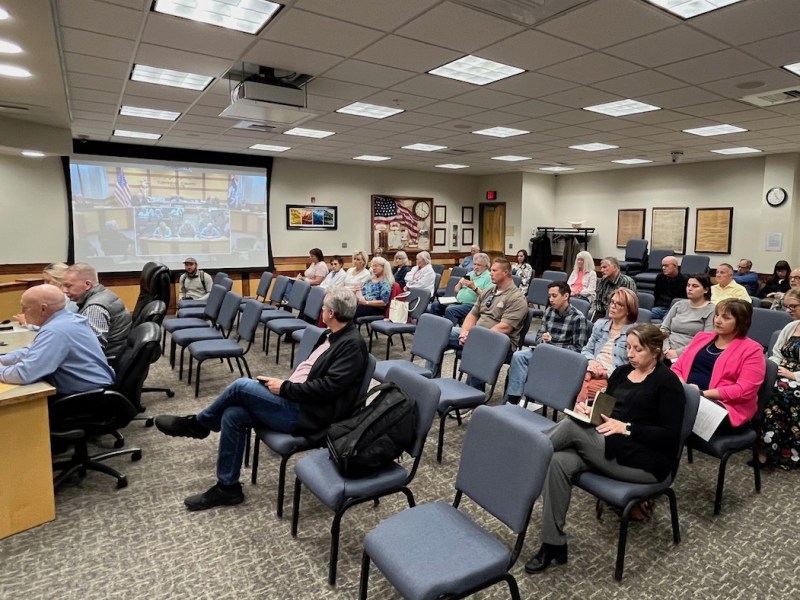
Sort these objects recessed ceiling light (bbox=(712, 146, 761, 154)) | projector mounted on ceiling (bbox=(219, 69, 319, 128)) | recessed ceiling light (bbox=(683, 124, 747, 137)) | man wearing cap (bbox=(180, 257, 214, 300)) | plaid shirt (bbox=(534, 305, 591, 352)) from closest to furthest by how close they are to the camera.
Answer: plaid shirt (bbox=(534, 305, 591, 352)), projector mounted on ceiling (bbox=(219, 69, 319, 128)), recessed ceiling light (bbox=(683, 124, 747, 137)), man wearing cap (bbox=(180, 257, 214, 300)), recessed ceiling light (bbox=(712, 146, 761, 154))

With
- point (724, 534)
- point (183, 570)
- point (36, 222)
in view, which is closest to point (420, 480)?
point (183, 570)

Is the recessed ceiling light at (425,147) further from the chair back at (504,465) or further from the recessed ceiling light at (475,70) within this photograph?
the chair back at (504,465)

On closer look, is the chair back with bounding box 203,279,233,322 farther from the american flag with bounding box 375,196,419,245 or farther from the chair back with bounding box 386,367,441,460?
the american flag with bounding box 375,196,419,245

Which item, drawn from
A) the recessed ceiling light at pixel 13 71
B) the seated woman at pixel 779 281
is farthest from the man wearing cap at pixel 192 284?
the seated woman at pixel 779 281

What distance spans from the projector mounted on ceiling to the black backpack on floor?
116 inches

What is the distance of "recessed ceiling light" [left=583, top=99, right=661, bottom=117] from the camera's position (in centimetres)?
515

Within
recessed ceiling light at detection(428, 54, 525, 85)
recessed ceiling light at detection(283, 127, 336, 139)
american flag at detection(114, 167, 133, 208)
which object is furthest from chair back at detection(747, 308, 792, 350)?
american flag at detection(114, 167, 133, 208)

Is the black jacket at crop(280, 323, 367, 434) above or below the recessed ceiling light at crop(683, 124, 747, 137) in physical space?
below

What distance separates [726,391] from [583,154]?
6567 millimetres

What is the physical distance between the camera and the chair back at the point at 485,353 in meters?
3.32

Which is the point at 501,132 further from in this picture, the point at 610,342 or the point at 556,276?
the point at 610,342

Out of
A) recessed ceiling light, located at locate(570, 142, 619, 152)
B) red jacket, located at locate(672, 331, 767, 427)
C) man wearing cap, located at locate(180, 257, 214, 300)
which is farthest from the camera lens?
recessed ceiling light, located at locate(570, 142, 619, 152)

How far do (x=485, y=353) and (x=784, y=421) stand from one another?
1.90 metres

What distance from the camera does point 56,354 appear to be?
104 inches
